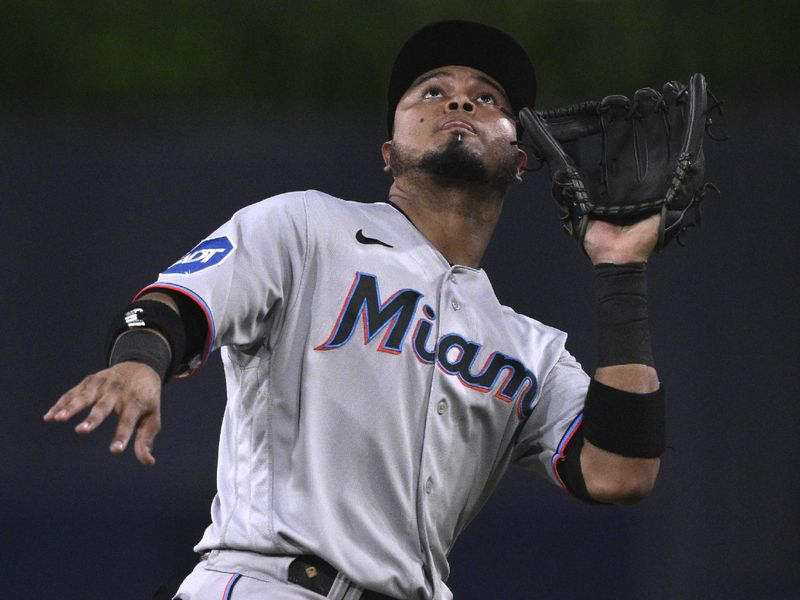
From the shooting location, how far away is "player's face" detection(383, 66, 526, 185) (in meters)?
2.97

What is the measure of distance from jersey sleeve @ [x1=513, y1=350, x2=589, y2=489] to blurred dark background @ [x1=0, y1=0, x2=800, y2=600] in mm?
1761

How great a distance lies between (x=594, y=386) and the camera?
2752mm

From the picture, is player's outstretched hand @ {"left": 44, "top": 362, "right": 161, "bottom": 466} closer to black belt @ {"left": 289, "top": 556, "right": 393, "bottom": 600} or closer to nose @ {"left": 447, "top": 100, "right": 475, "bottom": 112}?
black belt @ {"left": 289, "top": 556, "right": 393, "bottom": 600}

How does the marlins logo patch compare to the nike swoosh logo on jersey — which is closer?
the marlins logo patch

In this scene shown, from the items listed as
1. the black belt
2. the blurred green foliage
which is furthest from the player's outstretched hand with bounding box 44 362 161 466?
the blurred green foliage

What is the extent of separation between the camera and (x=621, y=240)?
2803 mm

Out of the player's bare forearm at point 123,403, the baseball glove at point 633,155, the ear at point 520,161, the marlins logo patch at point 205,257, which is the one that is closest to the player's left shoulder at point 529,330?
the baseball glove at point 633,155

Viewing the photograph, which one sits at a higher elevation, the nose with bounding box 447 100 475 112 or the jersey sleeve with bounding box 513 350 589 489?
the nose with bounding box 447 100 475 112

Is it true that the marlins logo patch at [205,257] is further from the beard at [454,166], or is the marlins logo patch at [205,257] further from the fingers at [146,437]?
the beard at [454,166]

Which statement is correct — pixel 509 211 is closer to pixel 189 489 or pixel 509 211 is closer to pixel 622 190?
pixel 189 489

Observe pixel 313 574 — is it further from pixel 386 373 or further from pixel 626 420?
pixel 626 420

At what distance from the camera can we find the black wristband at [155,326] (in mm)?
2191

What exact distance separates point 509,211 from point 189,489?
1.62 meters

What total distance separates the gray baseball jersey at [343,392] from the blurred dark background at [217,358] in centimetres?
204
